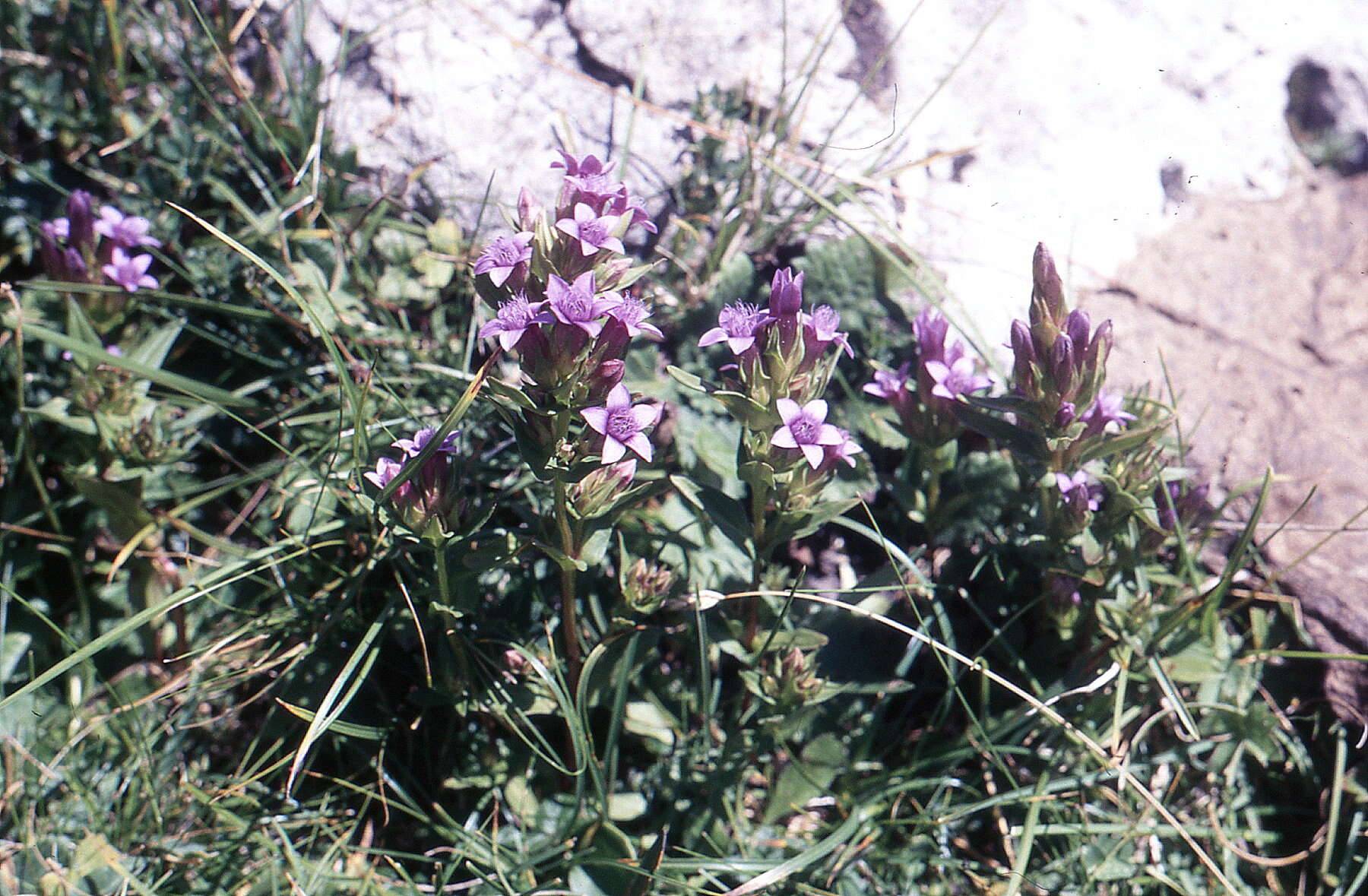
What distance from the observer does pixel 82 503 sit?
291 cm

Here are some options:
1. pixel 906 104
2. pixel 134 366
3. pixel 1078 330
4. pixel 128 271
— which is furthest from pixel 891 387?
pixel 128 271

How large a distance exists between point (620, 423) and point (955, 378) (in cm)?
92

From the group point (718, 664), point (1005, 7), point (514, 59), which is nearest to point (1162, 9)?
point (1005, 7)

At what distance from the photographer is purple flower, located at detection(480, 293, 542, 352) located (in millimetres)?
1750

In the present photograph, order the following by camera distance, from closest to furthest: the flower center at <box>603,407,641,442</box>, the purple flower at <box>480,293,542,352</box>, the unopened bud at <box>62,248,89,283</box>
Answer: the purple flower at <box>480,293,542,352</box> < the flower center at <box>603,407,641,442</box> < the unopened bud at <box>62,248,89,283</box>

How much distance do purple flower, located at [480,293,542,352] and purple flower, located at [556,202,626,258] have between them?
167mm

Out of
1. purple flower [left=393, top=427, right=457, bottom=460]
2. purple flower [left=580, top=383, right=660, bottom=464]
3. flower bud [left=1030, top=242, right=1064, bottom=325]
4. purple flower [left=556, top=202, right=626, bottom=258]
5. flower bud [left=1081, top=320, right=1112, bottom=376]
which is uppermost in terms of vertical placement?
flower bud [left=1030, top=242, right=1064, bottom=325]

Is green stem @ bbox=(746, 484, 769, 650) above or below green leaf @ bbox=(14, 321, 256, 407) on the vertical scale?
above

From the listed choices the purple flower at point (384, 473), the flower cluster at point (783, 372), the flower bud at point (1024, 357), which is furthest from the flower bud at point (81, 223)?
the flower bud at point (1024, 357)

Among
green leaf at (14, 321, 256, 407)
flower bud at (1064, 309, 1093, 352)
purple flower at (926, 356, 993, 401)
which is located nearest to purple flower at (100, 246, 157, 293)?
green leaf at (14, 321, 256, 407)

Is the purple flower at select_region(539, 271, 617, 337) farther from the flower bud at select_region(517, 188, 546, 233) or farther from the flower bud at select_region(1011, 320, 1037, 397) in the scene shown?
the flower bud at select_region(1011, 320, 1037, 397)

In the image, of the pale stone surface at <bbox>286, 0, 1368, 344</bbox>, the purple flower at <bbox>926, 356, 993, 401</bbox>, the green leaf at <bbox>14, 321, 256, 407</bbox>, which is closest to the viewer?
the green leaf at <bbox>14, 321, 256, 407</bbox>

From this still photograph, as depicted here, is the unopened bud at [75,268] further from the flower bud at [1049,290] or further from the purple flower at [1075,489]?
the purple flower at [1075,489]

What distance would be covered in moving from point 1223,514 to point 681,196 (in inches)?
71.1
